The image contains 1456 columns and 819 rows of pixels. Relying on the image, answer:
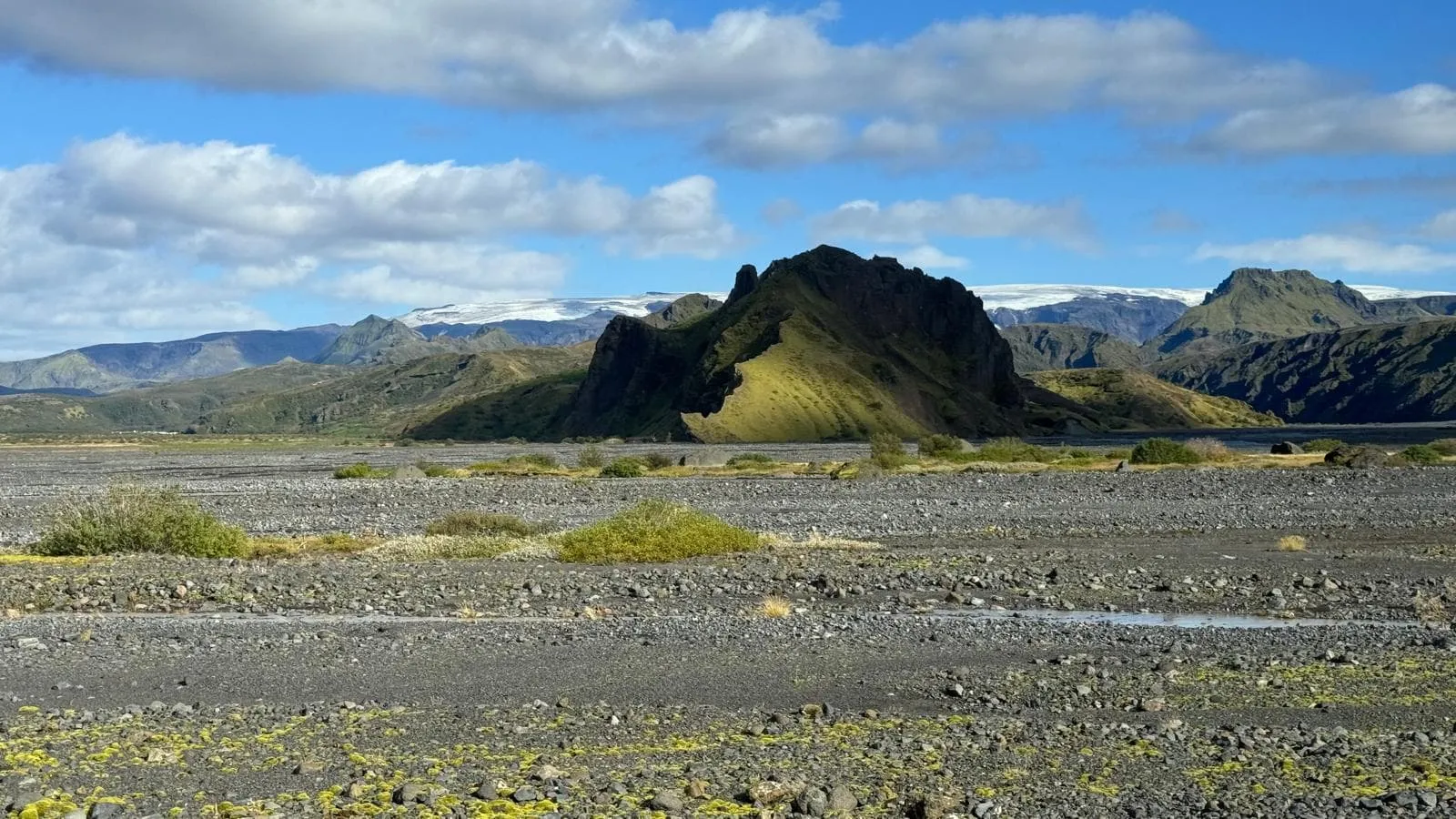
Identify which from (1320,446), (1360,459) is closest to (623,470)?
(1360,459)

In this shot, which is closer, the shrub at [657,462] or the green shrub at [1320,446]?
the shrub at [657,462]

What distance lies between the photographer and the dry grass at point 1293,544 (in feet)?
89.3

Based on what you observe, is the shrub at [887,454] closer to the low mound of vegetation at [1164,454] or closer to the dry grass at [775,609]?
the low mound of vegetation at [1164,454]

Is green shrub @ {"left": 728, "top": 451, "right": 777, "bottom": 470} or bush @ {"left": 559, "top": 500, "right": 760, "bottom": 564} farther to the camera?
green shrub @ {"left": 728, "top": 451, "right": 777, "bottom": 470}

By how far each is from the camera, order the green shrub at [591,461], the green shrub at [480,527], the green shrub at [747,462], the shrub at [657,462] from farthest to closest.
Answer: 1. the green shrub at [591,461]
2. the shrub at [657,462]
3. the green shrub at [747,462]
4. the green shrub at [480,527]

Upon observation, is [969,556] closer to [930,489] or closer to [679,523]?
[679,523]

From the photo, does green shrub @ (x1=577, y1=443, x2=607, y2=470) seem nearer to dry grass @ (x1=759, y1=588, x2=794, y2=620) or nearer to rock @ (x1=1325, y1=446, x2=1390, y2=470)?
rock @ (x1=1325, y1=446, x2=1390, y2=470)

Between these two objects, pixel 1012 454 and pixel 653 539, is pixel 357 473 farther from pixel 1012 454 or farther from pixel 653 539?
pixel 653 539

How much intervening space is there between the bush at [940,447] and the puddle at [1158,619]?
56.0 m

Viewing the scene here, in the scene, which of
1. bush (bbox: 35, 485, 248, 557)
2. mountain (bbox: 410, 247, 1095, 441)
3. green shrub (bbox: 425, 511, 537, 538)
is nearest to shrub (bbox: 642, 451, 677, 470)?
green shrub (bbox: 425, 511, 537, 538)

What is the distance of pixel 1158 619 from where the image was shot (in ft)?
61.2

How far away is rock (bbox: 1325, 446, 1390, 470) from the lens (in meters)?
56.3

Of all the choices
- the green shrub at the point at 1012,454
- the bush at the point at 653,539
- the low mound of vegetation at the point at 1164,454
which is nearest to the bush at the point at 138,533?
the bush at the point at 653,539

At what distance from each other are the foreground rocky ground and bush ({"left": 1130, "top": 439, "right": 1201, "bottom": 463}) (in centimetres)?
3373
